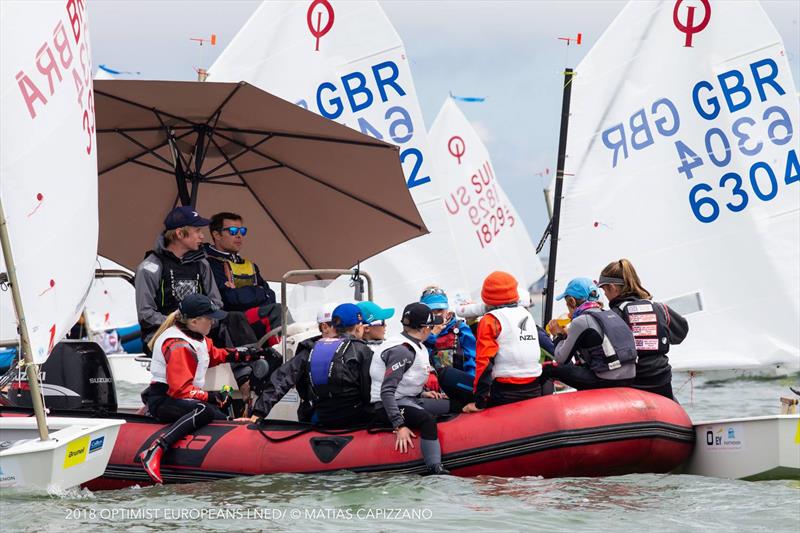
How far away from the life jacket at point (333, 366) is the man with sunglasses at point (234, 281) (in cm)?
102

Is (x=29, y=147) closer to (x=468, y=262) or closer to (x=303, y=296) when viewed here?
(x=303, y=296)

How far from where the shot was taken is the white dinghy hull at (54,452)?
6.81 meters

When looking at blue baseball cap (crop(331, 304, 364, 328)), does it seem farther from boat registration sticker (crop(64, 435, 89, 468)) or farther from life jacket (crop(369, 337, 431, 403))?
boat registration sticker (crop(64, 435, 89, 468))

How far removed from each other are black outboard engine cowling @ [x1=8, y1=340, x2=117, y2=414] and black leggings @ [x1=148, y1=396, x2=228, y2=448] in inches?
23.6

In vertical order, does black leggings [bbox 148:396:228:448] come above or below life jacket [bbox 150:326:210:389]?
below

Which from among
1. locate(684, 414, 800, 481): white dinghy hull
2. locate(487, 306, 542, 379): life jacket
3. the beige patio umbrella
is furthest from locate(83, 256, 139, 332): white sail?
locate(684, 414, 800, 481): white dinghy hull

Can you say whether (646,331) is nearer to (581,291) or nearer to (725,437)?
(581,291)

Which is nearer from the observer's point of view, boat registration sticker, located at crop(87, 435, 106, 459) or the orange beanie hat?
boat registration sticker, located at crop(87, 435, 106, 459)

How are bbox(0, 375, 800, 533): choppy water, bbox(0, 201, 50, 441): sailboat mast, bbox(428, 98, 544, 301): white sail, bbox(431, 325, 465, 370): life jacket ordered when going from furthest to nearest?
bbox(428, 98, 544, 301): white sail, bbox(431, 325, 465, 370): life jacket, bbox(0, 375, 800, 533): choppy water, bbox(0, 201, 50, 441): sailboat mast

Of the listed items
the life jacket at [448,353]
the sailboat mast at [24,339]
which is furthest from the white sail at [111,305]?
the sailboat mast at [24,339]

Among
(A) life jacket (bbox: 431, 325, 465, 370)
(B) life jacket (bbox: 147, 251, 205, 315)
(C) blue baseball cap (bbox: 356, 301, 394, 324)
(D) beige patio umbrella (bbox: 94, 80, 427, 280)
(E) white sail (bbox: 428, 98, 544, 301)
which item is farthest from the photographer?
(E) white sail (bbox: 428, 98, 544, 301)

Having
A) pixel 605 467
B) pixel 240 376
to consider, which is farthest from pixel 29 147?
pixel 605 467

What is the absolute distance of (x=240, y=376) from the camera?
9.00 meters

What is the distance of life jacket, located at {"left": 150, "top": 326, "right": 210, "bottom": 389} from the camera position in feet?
27.2
